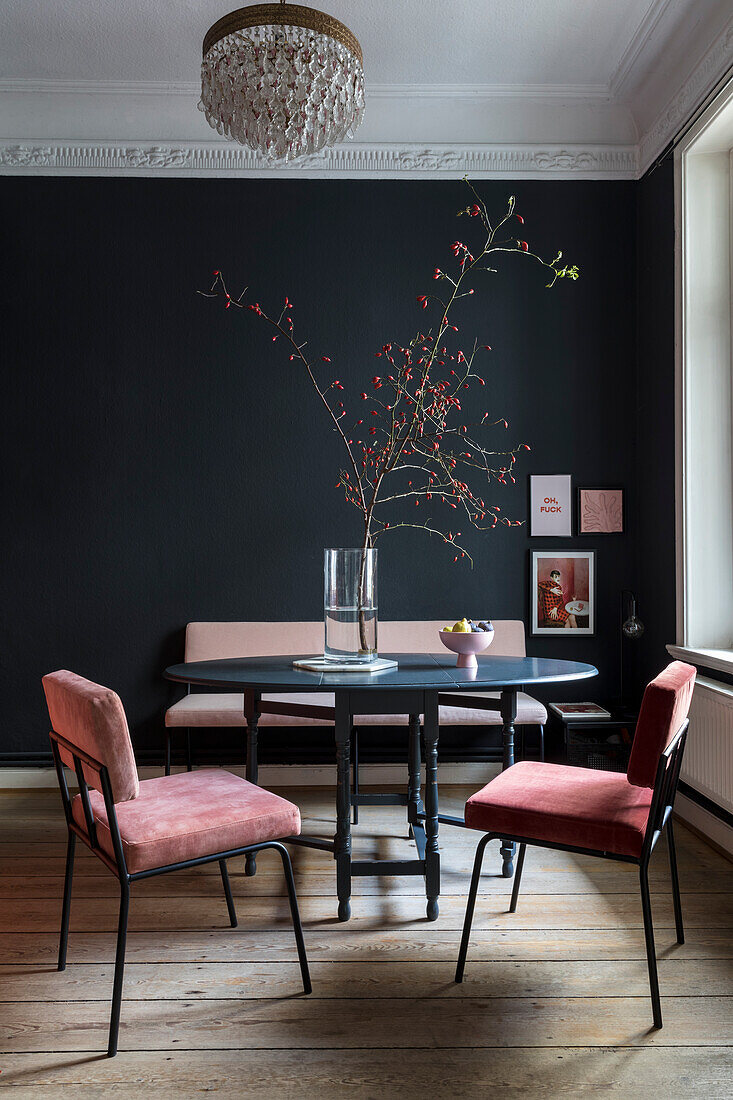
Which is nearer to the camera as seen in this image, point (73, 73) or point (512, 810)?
point (512, 810)

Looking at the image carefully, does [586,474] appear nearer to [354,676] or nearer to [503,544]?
[503,544]

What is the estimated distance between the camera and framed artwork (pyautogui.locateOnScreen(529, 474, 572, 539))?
4.61 meters

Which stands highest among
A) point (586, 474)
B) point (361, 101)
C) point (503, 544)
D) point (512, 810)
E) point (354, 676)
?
point (361, 101)

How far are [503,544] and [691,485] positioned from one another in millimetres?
1044

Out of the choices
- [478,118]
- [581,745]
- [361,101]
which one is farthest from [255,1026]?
[478,118]

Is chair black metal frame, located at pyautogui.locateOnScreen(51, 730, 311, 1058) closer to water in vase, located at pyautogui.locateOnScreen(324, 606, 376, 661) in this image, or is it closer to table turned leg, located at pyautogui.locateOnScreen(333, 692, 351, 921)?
table turned leg, located at pyautogui.locateOnScreen(333, 692, 351, 921)

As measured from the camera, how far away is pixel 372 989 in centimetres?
240

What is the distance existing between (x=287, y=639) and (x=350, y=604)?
1.58m

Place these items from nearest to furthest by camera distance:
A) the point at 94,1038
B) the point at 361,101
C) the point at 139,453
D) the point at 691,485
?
the point at 94,1038 → the point at 361,101 → the point at 691,485 → the point at 139,453

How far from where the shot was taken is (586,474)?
15.2ft

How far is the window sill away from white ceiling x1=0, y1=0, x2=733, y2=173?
242 centimetres

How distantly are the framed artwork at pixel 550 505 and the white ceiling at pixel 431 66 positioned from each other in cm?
178

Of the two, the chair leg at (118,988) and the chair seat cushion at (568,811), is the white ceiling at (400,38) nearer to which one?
the chair seat cushion at (568,811)

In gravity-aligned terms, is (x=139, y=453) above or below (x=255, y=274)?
below
